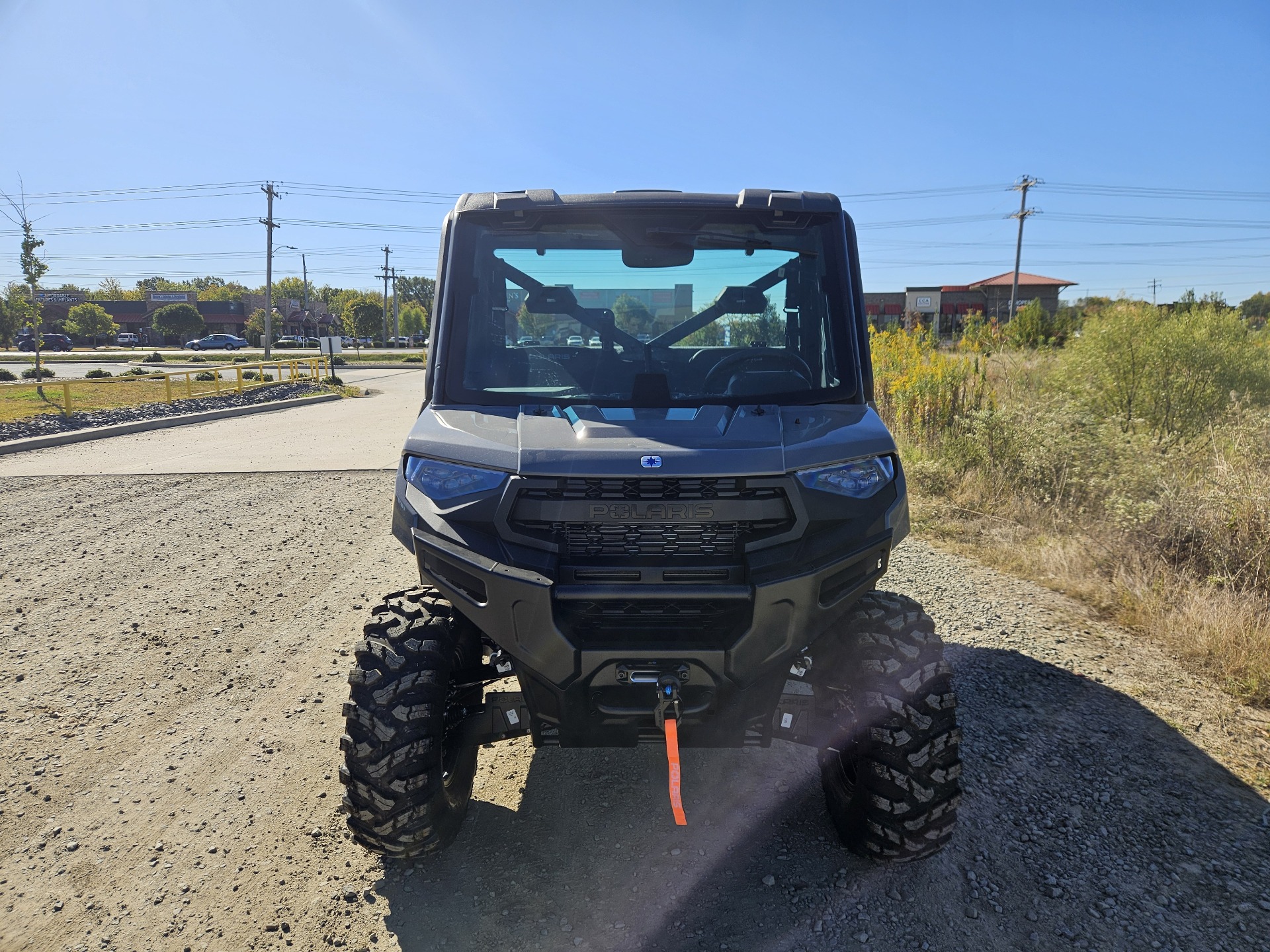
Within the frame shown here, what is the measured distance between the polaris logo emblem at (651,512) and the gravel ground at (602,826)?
1.39 metres

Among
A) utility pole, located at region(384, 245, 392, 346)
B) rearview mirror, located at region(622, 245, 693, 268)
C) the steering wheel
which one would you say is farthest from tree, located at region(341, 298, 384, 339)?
the steering wheel

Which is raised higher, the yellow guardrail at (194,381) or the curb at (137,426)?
the yellow guardrail at (194,381)

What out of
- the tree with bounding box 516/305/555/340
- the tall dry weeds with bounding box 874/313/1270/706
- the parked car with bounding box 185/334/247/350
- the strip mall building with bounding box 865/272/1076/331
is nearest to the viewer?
the tree with bounding box 516/305/555/340

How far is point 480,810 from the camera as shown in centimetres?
321

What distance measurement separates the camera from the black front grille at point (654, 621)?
2.37 metres

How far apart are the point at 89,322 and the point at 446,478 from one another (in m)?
95.9

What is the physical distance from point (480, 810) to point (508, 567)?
1446 millimetres

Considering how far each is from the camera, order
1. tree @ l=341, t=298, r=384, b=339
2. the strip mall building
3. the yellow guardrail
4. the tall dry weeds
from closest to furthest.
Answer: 1. the tall dry weeds
2. the yellow guardrail
3. the strip mall building
4. tree @ l=341, t=298, r=384, b=339

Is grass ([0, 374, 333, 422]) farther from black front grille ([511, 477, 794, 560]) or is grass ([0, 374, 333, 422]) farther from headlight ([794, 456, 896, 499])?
headlight ([794, 456, 896, 499])

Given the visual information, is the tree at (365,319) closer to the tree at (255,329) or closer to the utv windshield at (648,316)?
the tree at (255,329)

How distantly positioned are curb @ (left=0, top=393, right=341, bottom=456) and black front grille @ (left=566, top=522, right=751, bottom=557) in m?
13.9

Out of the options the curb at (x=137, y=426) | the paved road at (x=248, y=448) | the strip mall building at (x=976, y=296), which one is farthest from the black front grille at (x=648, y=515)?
the strip mall building at (x=976, y=296)

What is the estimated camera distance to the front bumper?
2.33 meters

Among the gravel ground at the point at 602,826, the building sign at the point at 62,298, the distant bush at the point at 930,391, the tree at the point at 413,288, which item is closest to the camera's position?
the gravel ground at the point at 602,826
